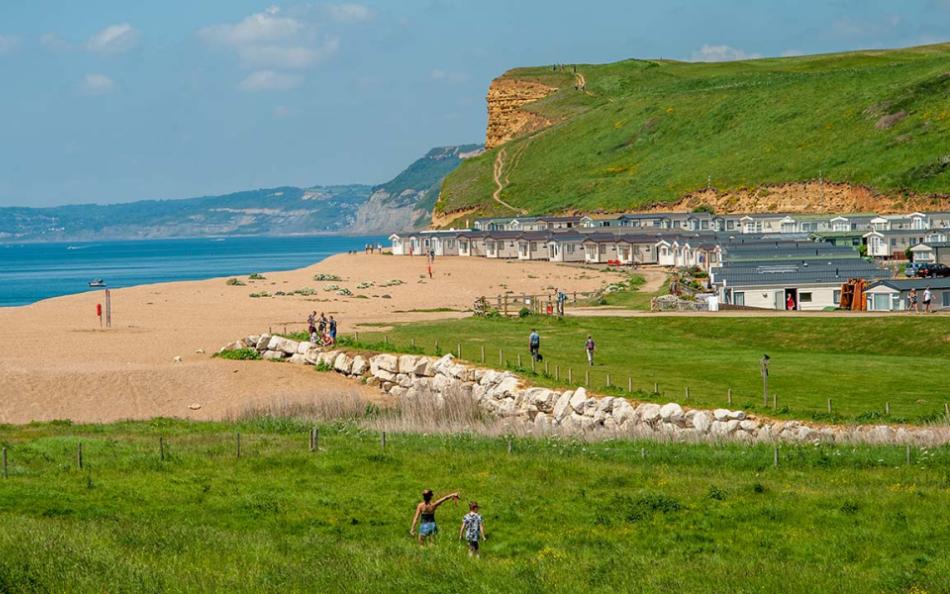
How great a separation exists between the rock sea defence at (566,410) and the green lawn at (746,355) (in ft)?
3.64

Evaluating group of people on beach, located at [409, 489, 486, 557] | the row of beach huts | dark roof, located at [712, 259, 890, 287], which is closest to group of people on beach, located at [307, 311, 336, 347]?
the row of beach huts

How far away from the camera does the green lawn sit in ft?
128

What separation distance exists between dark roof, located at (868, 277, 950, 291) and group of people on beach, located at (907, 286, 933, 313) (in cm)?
32

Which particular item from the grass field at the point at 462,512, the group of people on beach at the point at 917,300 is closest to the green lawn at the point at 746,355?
the grass field at the point at 462,512

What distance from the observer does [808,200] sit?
493ft

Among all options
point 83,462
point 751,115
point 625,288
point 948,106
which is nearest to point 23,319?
point 625,288

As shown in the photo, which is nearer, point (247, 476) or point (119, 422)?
point (247, 476)

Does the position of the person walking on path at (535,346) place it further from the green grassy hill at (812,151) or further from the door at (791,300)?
the green grassy hill at (812,151)

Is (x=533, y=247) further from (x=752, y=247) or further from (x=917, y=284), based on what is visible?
(x=917, y=284)

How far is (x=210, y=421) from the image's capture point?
4300 centimetres

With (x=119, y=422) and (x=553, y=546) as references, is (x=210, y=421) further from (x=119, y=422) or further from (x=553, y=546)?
(x=553, y=546)

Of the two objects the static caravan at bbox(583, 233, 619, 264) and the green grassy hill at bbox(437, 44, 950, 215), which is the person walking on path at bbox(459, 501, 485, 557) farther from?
the green grassy hill at bbox(437, 44, 950, 215)

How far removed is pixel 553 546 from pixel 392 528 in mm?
3472

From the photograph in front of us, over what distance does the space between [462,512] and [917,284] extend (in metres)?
45.5
